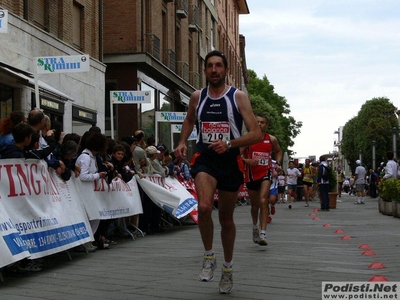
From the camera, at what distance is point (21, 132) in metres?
8.77

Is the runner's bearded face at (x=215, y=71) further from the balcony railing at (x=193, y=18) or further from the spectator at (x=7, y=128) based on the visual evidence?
the balcony railing at (x=193, y=18)

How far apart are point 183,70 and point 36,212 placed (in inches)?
1246

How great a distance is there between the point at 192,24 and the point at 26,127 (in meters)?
35.0

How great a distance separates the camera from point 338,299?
630 centimetres

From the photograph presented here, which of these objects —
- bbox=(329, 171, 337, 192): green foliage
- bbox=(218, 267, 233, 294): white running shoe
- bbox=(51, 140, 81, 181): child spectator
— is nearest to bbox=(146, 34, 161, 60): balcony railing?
bbox=(329, 171, 337, 192): green foliage

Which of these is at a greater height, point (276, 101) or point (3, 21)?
point (276, 101)

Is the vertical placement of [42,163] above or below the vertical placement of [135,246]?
above

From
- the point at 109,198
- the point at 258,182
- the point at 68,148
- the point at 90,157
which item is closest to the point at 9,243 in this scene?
the point at 68,148

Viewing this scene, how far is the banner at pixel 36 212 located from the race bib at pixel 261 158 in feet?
9.55

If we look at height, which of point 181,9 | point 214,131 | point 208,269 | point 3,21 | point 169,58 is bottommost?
point 208,269

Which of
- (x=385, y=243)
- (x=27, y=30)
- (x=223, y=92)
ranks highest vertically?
(x=27, y=30)

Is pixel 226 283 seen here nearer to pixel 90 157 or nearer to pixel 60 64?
pixel 90 157

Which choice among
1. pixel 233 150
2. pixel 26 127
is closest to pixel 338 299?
pixel 233 150

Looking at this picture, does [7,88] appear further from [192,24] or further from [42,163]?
[192,24]
